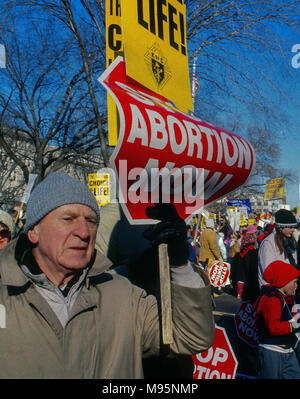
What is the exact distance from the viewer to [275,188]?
1892cm

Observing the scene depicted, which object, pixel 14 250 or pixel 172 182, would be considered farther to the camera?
pixel 14 250

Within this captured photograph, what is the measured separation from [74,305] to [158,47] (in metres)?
1.28

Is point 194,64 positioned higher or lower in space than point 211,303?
higher

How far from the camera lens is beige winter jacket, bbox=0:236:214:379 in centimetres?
166

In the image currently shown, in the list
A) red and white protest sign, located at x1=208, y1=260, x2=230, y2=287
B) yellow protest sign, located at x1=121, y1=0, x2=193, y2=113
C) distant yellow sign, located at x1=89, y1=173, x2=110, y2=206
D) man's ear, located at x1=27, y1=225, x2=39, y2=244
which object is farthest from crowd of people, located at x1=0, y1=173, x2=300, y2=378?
red and white protest sign, located at x1=208, y1=260, x2=230, y2=287

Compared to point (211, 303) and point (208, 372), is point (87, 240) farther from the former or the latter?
point (208, 372)

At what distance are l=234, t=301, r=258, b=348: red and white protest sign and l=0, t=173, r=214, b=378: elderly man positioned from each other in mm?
2589

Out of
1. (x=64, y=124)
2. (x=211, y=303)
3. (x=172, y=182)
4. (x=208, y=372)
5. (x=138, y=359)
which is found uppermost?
(x=64, y=124)

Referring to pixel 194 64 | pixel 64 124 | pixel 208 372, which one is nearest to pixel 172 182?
pixel 208 372

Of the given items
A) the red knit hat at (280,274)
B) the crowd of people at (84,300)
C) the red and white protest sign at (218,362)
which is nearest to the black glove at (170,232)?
the crowd of people at (84,300)

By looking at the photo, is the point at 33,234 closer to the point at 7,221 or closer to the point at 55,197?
the point at 55,197

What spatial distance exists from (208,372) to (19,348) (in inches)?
108

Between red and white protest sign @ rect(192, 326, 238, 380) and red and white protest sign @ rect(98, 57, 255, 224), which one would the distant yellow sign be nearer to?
red and white protest sign @ rect(192, 326, 238, 380)

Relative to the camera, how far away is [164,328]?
64.6 inches
